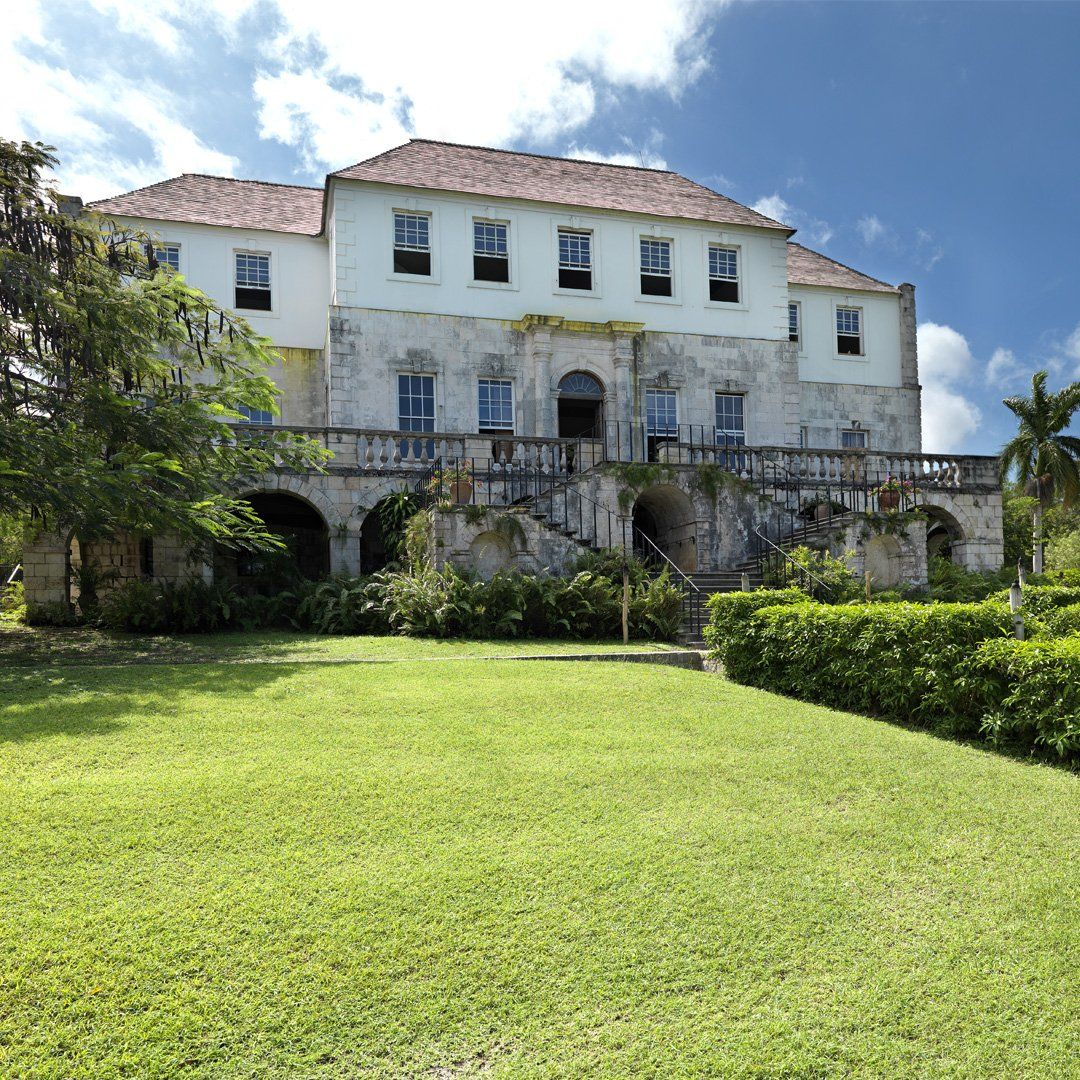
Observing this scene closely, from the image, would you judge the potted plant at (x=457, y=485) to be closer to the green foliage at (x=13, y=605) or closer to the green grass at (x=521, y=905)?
the green foliage at (x=13, y=605)

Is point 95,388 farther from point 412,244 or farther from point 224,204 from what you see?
Answer: point 224,204

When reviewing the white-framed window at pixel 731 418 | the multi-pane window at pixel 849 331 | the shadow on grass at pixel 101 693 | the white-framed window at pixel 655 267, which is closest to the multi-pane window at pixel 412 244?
the white-framed window at pixel 655 267

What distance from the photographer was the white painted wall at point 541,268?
2158 cm

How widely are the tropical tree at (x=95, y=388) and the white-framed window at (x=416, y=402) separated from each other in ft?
21.7

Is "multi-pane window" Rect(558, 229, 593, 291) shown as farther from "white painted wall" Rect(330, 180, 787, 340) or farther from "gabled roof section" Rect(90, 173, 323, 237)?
"gabled roof section" Rect(90, 173, 323, 237)

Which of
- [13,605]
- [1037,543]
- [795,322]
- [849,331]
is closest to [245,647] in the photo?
[13,605]

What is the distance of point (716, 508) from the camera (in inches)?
738

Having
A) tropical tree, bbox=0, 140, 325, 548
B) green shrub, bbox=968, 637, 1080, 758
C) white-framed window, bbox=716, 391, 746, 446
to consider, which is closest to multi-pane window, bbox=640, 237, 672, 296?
white-framed window, bbox=716, 391, 746, 446

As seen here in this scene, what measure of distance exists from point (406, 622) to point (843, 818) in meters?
9.44

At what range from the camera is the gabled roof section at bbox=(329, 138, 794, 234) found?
22.5 meters

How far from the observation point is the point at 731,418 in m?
24.1

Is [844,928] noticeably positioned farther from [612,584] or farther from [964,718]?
[612,584]

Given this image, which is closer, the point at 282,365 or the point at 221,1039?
the point at 221,1039

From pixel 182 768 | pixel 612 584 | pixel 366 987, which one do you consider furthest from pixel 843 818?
Result: pixel 612 584
